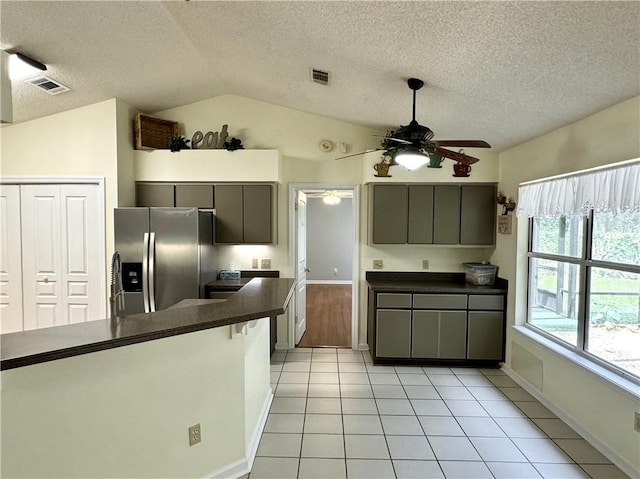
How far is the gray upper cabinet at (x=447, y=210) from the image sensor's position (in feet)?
13.7

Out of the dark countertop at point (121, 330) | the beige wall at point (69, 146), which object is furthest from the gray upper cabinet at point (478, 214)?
the beige wall at point (69, 146)

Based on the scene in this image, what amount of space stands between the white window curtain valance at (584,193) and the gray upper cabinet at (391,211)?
1190 millimetres

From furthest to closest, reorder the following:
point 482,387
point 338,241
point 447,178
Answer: point 338,241 < point 447,178 < point 482,387

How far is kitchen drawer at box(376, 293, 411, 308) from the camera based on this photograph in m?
3.98

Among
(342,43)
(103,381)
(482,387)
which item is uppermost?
(342,43)

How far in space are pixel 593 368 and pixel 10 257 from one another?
5465 millimetres

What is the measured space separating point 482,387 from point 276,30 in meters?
3.61

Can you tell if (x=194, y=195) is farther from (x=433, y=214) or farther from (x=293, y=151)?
(x=433, y=214)

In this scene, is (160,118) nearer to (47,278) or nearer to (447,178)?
(47,278)

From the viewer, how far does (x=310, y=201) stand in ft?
29.9

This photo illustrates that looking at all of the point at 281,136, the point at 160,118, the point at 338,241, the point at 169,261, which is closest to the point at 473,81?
the point at 281,136

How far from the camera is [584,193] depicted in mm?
2674

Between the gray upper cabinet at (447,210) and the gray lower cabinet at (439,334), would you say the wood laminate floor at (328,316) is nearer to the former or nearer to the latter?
the gray lower cabinet at (439,334)

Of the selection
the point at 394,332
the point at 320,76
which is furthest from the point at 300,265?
the point at 320,76
